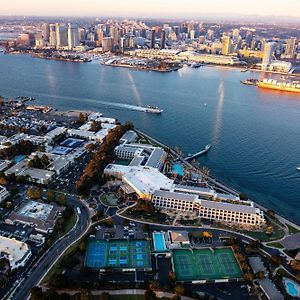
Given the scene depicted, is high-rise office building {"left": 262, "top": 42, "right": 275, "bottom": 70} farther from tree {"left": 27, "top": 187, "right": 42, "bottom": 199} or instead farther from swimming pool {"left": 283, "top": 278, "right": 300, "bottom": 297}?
swimming pool {"left": 283, "top": 278, "right": 300, "bottom": 297}

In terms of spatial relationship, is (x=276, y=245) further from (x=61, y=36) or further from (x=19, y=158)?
(x=61, y=36)

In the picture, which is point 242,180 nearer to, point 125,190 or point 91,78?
point 125,190

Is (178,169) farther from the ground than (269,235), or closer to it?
closer to it

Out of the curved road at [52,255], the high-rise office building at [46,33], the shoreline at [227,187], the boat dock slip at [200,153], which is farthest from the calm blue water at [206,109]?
the high-rise office building at [46,33]

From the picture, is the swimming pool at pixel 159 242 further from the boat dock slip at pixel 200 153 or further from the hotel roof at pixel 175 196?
the boat dock slip at pixel 200 153

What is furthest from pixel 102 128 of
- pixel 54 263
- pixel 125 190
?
pixel 54 263

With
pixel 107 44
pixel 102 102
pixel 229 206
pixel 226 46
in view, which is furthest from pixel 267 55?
pixel 229 206
